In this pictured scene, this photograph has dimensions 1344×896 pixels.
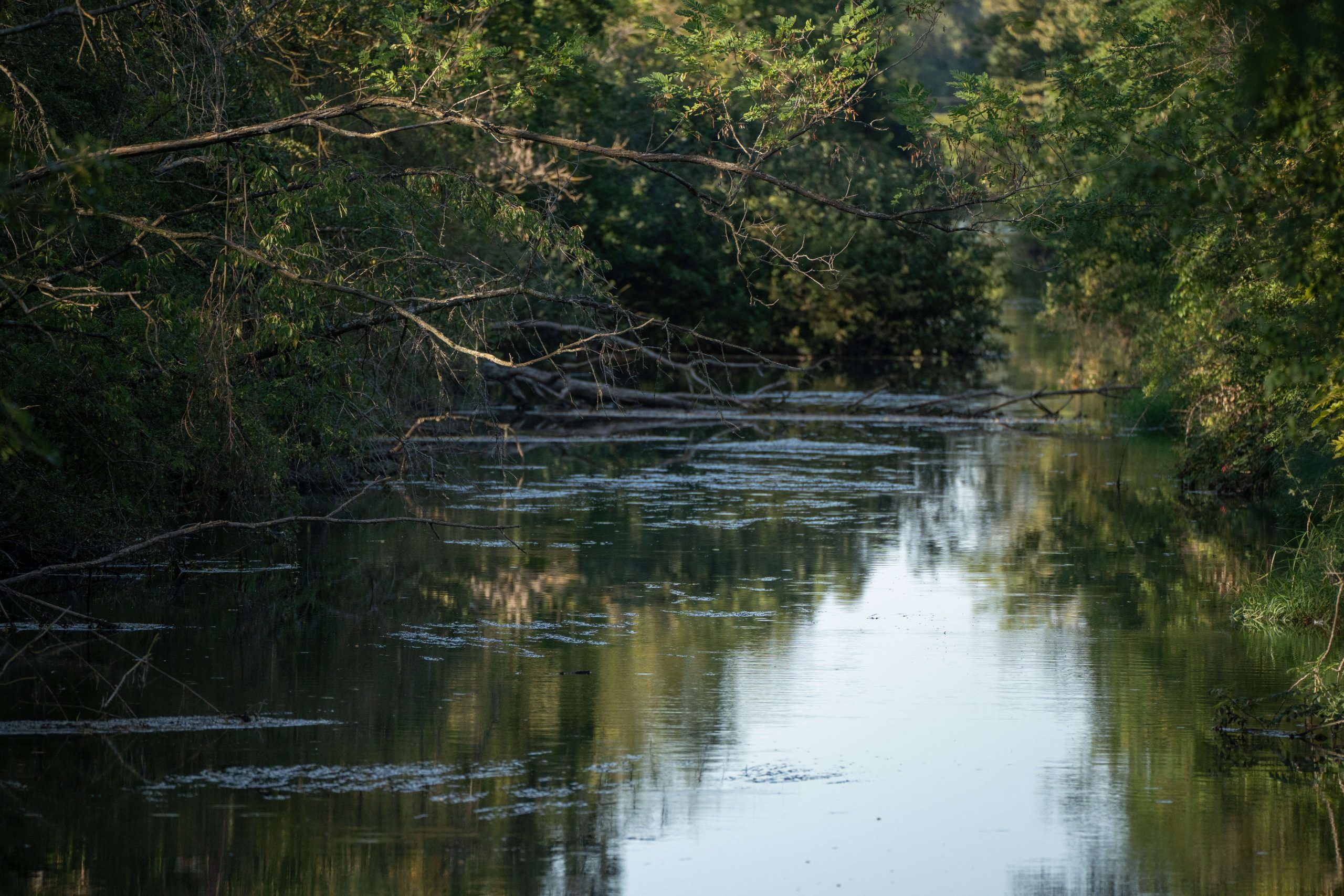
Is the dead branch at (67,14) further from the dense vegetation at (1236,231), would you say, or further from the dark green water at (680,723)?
the dense vegetation at (1236,231)

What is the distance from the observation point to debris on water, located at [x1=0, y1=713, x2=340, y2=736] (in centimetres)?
1016

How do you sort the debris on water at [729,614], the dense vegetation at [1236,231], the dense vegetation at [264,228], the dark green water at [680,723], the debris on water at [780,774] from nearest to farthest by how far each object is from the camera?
the dark green water at [680,723] → the dense vegetation at [1236,231] → the debris on water at [780,774] → the dense vegetation at [264,228] → the debris on water at [729,614]

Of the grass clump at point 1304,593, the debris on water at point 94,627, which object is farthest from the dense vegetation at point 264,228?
the grass clump at point 1304,593

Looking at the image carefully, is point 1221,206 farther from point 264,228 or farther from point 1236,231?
point 264,228

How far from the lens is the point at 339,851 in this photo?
8.04 metres

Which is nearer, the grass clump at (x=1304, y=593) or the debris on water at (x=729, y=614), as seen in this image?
the grass clump at (x=1304, y=593)

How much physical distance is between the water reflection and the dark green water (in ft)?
0.10

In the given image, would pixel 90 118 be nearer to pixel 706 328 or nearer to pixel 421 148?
pixel 421 148

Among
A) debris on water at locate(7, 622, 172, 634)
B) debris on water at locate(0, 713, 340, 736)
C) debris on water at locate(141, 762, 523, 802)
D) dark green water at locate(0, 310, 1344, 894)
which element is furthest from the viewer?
debris on water at locate(7, 622, 172, 634)

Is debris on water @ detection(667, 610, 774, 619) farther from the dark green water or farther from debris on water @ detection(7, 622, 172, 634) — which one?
debris on water @ detection(7, 622, 172, 634)

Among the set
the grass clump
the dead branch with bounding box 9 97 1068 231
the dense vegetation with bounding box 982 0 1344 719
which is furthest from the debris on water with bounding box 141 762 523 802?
the grass clump

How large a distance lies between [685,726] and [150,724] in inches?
118

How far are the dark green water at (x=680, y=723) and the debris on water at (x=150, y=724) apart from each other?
135mm

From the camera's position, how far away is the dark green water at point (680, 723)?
812 cm
